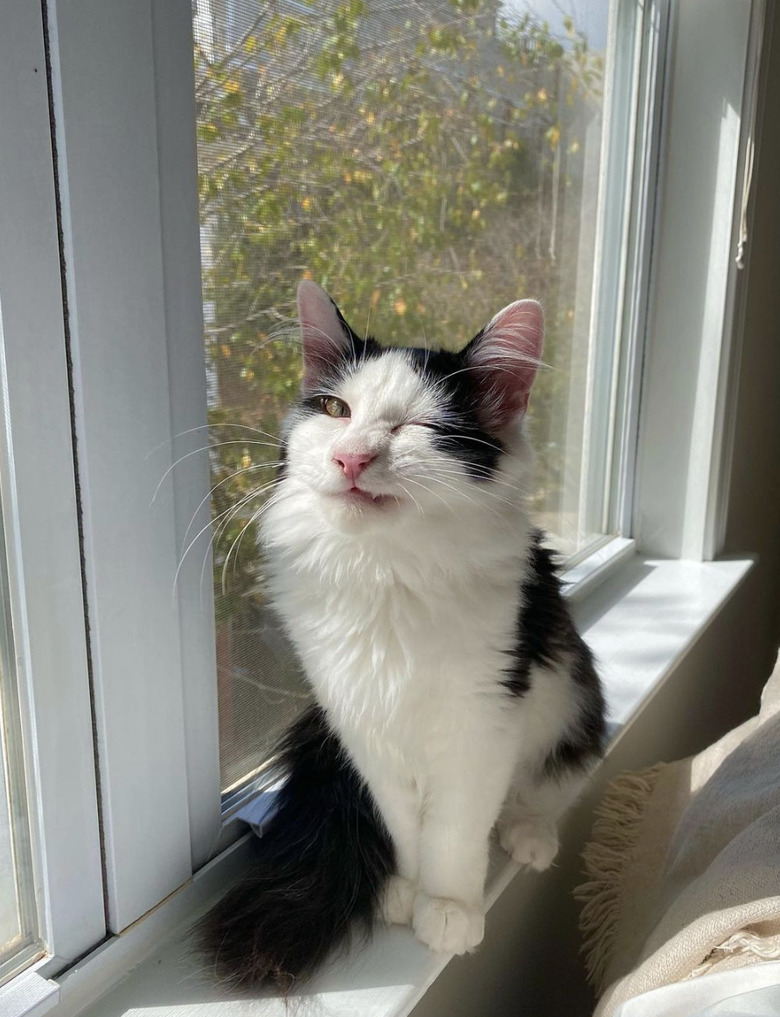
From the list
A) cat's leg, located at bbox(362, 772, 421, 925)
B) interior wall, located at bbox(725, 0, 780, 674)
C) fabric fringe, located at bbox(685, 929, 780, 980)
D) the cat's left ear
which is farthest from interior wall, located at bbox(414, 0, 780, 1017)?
the cat's left ear

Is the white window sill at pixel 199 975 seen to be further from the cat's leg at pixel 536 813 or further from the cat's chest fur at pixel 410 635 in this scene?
the cat's chest fur at pixel 410 635

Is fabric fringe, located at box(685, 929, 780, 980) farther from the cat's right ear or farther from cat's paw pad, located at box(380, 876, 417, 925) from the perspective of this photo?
the cat's right ear

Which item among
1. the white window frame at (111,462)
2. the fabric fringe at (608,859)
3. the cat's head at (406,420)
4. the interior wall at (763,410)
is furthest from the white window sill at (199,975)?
the interior wall at (763,410)

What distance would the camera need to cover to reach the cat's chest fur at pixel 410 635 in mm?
738

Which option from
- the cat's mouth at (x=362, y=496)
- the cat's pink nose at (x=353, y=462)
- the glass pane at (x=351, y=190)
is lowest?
the cat's mouth at (x=362, y=496)

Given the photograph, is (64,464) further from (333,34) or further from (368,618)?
(333,34)

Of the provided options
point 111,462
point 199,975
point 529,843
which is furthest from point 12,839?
point 529,843

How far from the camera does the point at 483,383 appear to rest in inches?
30.0

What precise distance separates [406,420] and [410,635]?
195 mm

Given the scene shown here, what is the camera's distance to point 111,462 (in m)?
0.64

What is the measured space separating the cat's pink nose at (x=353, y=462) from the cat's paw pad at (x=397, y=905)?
1.47ft

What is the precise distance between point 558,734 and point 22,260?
79cm

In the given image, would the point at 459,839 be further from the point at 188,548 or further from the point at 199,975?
Result: the point at 188,548

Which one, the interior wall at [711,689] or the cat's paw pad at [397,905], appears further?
the interior wall at [711,689]
